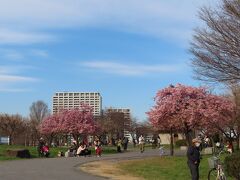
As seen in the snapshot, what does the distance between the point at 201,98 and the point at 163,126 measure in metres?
3.56

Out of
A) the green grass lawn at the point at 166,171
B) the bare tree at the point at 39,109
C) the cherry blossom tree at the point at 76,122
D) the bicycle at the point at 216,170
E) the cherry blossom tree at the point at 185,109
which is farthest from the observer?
the bare tree at the point at 39,109

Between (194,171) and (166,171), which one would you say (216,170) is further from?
(166,171)

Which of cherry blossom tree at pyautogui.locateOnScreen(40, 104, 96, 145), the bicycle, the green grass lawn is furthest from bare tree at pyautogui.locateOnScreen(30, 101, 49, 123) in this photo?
the bicycle

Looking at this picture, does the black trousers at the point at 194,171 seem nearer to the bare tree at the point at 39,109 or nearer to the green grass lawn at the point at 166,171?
the green grass lawn at the point at 166,171

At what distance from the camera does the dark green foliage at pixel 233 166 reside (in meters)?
17.9

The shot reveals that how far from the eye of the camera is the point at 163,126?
38656 millimetres

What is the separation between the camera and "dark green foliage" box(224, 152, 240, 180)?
1787 centimetres

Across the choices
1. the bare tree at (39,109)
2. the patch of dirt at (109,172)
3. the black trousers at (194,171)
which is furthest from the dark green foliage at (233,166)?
the bare tree at (39,109)

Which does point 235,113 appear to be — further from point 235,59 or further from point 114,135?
point 114,135

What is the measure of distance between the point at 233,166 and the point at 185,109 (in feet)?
64.1

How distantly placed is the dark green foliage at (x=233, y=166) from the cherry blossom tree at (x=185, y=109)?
18445 millimetres

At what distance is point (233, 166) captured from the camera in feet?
59.6

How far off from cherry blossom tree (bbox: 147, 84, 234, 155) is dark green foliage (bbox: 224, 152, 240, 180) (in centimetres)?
1845

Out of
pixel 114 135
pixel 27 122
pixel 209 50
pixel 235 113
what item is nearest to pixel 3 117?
pixel 27 122
